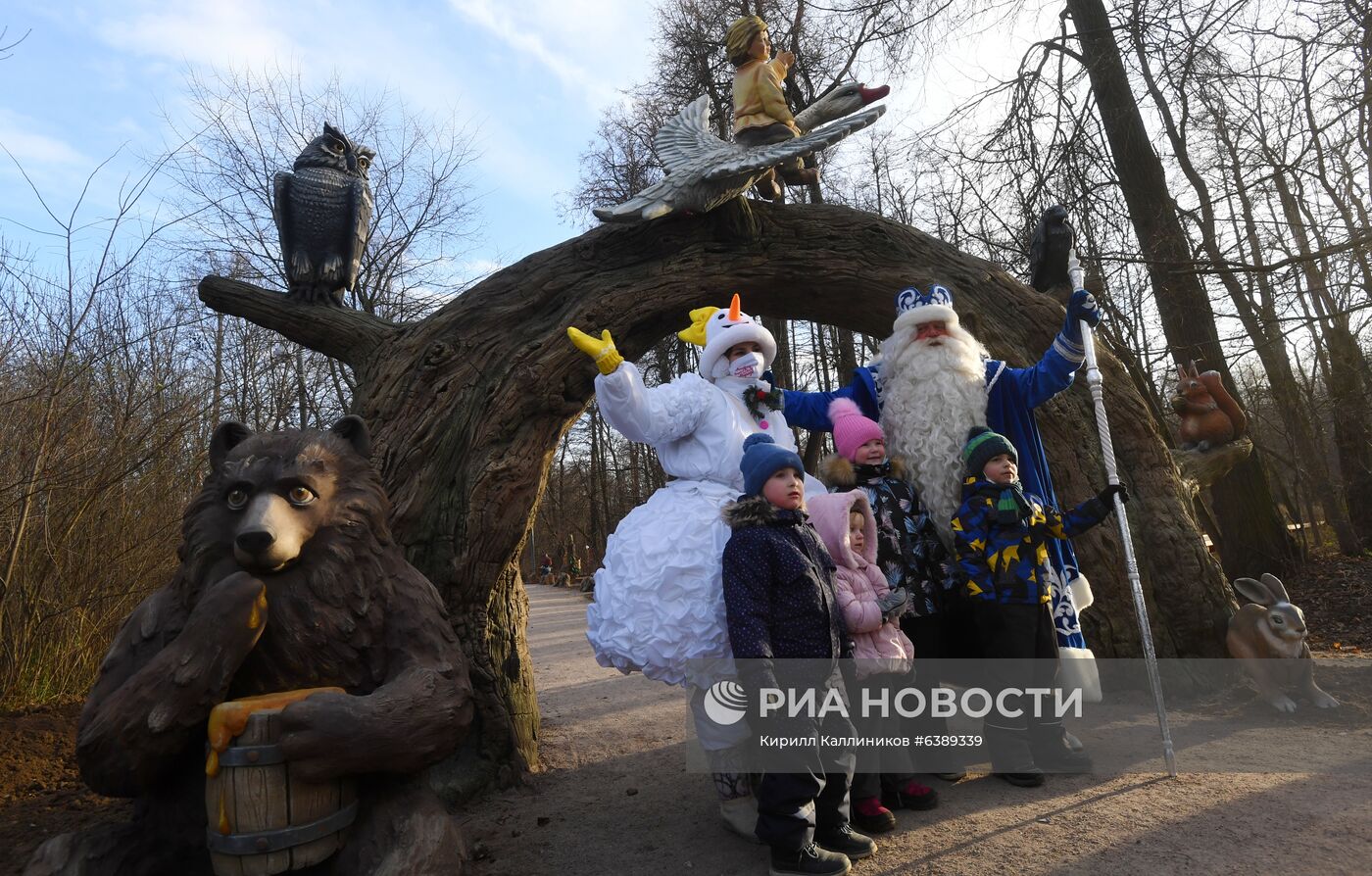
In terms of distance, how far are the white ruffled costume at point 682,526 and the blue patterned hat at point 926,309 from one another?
0.74m

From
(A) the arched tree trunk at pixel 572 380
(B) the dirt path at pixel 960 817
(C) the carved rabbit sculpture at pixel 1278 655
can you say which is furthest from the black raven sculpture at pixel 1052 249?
(B) the dirt path at pixel 960 817

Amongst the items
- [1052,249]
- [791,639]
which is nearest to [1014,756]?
[791,639]

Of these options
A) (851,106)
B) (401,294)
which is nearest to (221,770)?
(851,106)

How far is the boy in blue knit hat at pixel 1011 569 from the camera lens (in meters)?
3.14

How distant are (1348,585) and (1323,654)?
117 inches

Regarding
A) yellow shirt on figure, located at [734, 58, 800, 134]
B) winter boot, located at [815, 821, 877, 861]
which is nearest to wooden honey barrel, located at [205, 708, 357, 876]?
winter boot, located at [815, 821, 877, 861]

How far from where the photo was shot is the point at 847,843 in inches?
104

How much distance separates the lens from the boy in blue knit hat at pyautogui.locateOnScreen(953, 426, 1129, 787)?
10.3 ft

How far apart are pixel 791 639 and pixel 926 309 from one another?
186 centimetres

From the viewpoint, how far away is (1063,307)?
5.05 meters

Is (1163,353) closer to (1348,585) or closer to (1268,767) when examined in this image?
(1348,585)

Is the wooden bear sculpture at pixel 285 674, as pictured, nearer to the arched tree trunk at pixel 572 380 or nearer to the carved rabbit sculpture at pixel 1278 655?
the arched tree trunk at pixel 572 380

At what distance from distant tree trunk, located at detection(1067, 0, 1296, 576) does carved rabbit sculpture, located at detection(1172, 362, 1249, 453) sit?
1891mm

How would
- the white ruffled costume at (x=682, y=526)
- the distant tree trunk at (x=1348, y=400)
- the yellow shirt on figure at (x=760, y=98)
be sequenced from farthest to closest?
the distant tree trunk at (x=1348, y=400), the yellow shirt on figure at (x=760, y=98), the white ruffled costume at (x=682, y=526)
